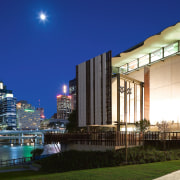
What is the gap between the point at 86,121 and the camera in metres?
38.3

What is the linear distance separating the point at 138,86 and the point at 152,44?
7.57 m

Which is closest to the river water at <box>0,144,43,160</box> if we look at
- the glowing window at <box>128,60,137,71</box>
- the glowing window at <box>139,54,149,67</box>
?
the glowing window at <box>128,60,137,71</box>

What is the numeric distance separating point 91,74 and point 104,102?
19.0 ft

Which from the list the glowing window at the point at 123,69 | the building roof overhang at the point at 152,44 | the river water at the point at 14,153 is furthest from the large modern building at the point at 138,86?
the river water at the point at 14,153

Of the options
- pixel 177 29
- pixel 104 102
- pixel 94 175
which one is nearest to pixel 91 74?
pixel 104 102

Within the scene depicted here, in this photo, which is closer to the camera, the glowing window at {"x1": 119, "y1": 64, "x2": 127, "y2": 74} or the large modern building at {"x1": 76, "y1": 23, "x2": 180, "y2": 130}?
the large modern building at {"x1": 76, "y1": 23, "x2": 180, "y2": 130}

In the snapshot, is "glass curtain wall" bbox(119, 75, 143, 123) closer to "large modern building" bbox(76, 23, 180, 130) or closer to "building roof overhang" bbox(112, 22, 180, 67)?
"large modern building" bbox(76, 23, 180, 130)

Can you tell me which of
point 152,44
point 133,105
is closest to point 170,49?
point 152,44

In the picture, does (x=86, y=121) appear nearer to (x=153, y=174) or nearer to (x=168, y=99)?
(x=168, y=99)

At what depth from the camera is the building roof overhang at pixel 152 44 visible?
30.4 meters

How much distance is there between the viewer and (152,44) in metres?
34.7

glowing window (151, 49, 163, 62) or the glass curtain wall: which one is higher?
glowing window (151, 49, 163, 62)

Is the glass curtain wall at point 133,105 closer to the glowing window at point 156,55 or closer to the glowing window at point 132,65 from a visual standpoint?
the glowing window at point 132,65

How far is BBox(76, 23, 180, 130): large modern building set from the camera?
33.1 m
